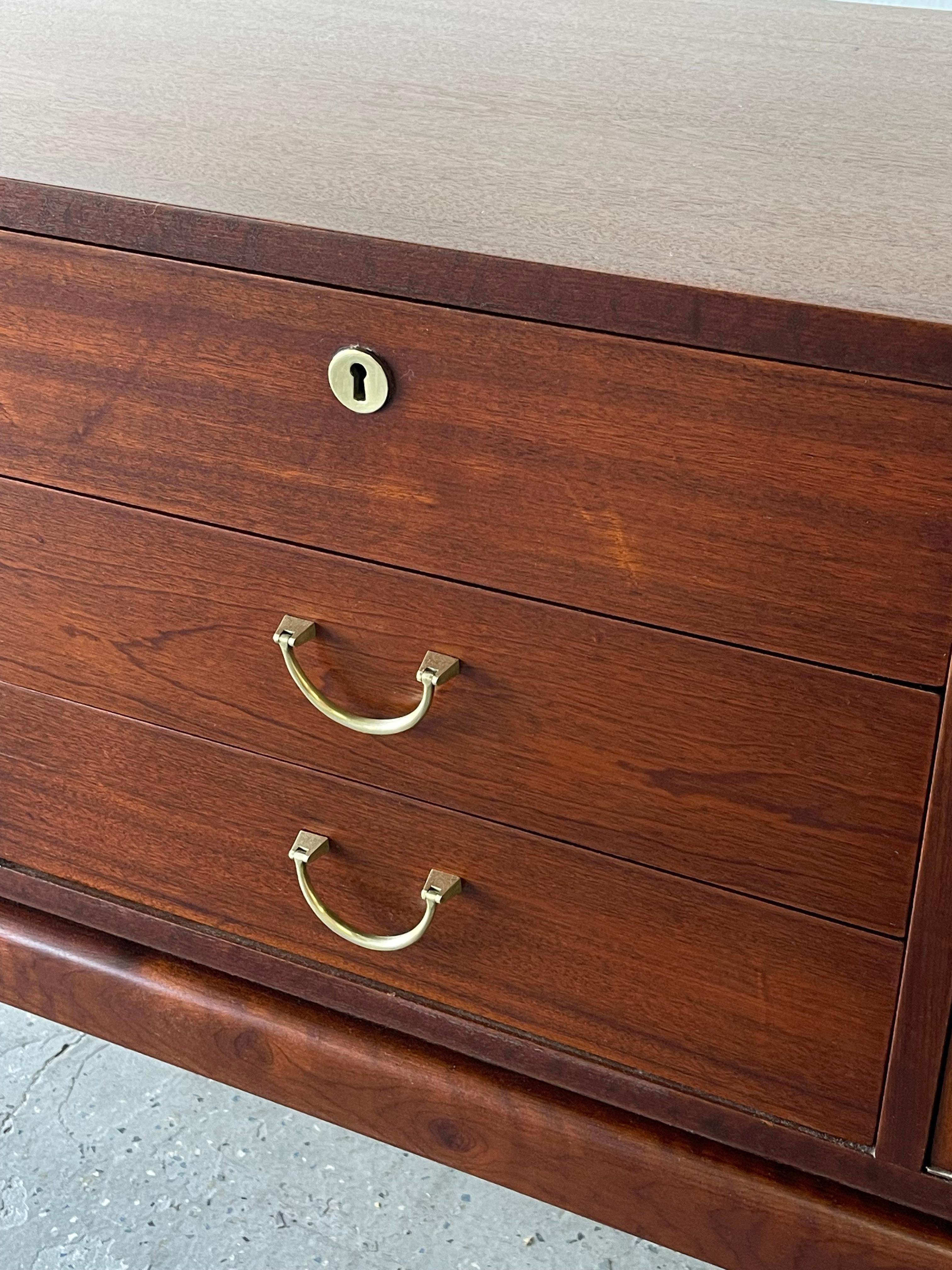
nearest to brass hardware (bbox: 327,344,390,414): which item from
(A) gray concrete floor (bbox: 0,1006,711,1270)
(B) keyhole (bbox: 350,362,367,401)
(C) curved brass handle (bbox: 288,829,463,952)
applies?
(B) keyhole (bbox: 350,362,367,401)

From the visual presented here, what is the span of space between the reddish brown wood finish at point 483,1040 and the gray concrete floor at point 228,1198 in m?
0.17

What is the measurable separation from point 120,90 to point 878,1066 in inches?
24.2

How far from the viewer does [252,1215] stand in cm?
81

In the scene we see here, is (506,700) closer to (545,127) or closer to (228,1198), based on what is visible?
(545,127)

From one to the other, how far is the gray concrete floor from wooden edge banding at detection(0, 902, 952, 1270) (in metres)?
0.10

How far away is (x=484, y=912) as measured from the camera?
65 centimetres

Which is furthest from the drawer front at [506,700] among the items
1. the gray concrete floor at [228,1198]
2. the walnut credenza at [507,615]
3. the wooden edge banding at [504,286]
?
the gray concrete floor at [228,1198]

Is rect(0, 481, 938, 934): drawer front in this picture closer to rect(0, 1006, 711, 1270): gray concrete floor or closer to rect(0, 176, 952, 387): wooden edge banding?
rect(0, 176, 952, 387): wooden edge banding

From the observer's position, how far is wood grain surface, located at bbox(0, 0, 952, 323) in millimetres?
516

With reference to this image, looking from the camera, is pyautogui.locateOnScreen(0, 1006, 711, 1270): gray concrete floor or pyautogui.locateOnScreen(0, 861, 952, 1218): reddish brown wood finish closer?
pyautogui.locateOnScreen(0, 861, 952, 1218): reddish brown wood finish

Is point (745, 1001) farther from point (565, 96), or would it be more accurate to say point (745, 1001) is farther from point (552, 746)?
point (565, 96)

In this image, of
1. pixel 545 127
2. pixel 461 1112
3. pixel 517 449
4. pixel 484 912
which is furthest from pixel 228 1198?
pixel 545 127

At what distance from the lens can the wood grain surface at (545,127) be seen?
516 mm

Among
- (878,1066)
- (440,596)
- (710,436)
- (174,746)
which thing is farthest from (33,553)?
(878,1066)
